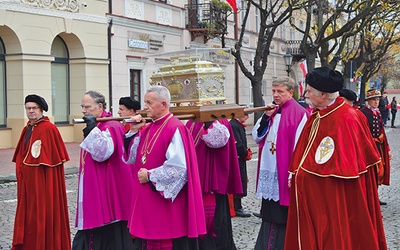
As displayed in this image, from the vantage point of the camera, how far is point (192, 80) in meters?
6.57

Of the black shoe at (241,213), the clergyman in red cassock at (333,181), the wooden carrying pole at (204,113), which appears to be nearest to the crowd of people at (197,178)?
the clergyman in red cassock at (333,181)

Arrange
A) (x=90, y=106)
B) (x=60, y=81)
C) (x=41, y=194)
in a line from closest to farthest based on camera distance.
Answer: (x=90, y=106), (x=41, y=194), (x=60, y=81)

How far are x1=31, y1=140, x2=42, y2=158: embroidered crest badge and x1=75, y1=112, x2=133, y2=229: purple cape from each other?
0.47 metres

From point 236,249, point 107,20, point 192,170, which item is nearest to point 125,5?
point 107,20

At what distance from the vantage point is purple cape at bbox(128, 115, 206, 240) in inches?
213

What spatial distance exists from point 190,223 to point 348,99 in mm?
4493

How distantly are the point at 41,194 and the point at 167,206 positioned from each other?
73.3 inches

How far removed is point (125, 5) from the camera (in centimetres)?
2323

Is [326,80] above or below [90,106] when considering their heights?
above

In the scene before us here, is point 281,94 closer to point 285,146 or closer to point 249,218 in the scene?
point 285,146

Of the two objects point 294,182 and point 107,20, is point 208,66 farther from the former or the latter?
point 107,20

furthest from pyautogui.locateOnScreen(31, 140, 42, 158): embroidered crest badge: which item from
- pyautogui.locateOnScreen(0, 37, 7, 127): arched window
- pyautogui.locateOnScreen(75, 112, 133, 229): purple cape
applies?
pyautogui.locateOnScreen(0, 37, 7, 127): arched window

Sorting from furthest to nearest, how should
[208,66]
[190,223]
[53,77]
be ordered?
[53,77] → [208,66] → [190,223]

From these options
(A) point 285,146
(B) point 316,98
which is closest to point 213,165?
(A) point 285,146
